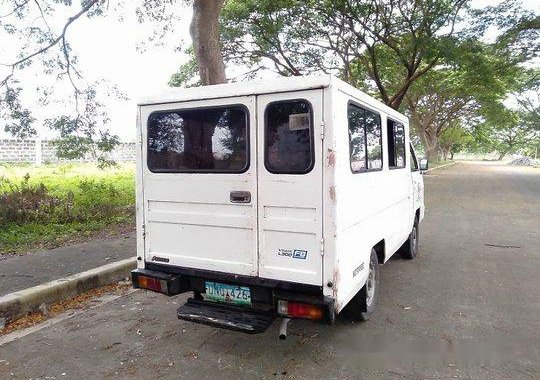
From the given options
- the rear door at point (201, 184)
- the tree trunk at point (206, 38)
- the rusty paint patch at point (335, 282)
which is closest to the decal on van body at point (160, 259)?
the rear door at point (201, 184)

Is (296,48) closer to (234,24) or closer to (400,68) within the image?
(234,24)

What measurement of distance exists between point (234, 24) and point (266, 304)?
14423 millimetres

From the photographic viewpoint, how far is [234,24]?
1592 centimetres

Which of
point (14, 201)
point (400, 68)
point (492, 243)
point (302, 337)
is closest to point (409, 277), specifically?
point (302, 337)

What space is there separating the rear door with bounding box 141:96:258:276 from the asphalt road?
721 millimetres

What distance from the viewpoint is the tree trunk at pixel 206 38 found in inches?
326

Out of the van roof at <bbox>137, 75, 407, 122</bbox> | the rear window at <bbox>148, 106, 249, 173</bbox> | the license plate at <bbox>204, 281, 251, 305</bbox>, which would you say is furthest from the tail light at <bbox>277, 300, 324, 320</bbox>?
the van roof at <bbox>137, 75, 407, 122</bbox>

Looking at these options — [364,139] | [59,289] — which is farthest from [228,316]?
[59,289]

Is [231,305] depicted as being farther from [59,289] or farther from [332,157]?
[59,289]

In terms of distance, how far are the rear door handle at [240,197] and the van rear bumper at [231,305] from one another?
0.61 metres

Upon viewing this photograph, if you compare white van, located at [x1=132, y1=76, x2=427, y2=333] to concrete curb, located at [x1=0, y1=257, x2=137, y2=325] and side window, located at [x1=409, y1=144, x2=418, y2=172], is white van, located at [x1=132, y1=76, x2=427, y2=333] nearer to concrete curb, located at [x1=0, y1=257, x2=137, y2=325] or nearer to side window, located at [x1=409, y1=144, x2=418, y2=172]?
concrete curb, located at [x1=0, y1=257, x2=137, y2=325]

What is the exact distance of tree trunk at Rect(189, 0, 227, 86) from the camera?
326 inches

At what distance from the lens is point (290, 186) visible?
3225mm

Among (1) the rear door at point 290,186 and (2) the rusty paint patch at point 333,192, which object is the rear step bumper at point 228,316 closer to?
(1) the rear door at point 290,186
